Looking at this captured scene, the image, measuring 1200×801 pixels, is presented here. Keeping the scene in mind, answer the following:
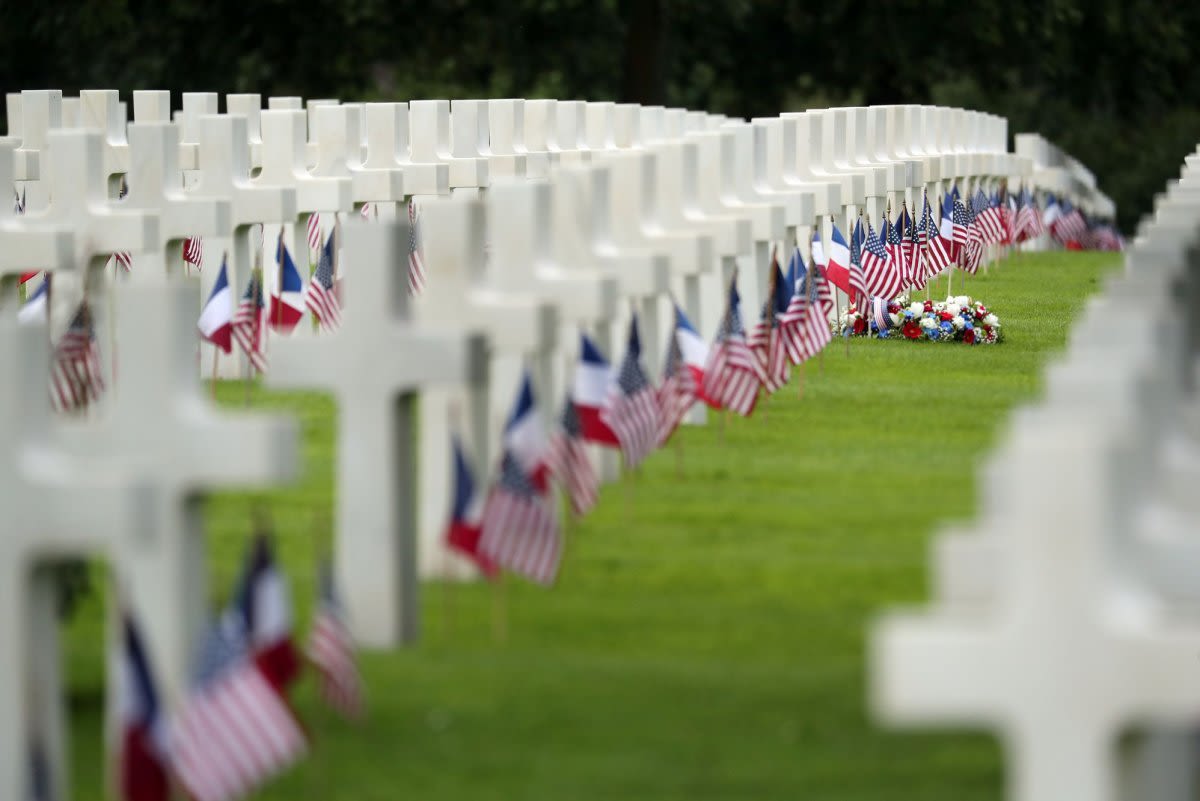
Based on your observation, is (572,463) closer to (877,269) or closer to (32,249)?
(32,249)

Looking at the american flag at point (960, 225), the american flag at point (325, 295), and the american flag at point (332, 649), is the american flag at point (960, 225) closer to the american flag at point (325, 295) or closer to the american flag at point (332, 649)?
the american flag at point (325, 295)

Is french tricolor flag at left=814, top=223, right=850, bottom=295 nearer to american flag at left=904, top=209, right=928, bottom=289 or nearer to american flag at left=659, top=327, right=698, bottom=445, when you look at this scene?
american flag at left=904, top=209, right=928, bottom=289

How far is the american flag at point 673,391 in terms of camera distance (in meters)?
12.8

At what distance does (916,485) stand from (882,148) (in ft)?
38.3

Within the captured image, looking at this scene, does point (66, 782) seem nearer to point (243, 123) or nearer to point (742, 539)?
point (742, 539)

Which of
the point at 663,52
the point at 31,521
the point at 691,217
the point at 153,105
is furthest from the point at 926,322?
the point at 663,52

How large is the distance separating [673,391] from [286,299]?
3821 mm

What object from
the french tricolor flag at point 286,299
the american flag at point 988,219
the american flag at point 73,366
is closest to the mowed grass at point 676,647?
the american flag at point 73,366

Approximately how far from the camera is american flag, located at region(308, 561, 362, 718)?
810cm

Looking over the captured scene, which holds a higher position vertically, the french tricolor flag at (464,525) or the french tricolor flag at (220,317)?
the french tricolor flag at (220,317)

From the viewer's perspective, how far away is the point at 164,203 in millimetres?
16125

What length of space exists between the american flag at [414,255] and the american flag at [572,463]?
248 inches

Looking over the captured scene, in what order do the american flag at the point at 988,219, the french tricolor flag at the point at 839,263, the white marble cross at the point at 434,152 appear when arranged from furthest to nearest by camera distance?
the american flag at the point at 988,219 → the white marble cross at the point at 434,152 → the french tricolor flag at the point at 839,263

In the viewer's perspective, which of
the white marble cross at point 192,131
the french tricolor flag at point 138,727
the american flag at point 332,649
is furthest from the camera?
the white marble cross at point 192,131
